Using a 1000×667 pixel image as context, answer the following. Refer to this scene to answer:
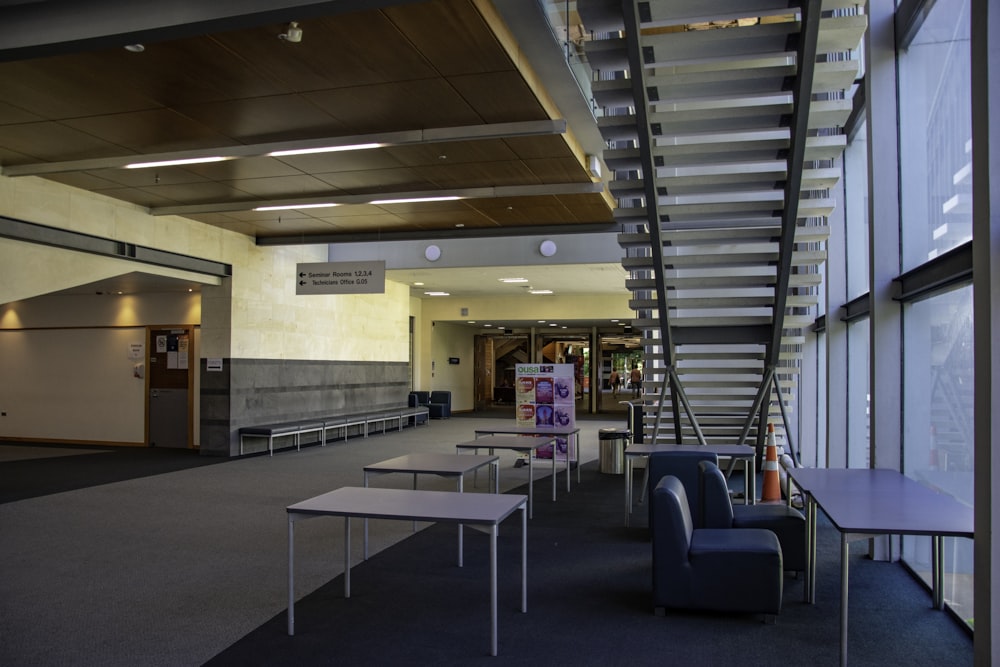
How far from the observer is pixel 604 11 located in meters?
4.95

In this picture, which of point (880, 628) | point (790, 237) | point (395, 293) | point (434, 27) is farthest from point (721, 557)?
point (395, 293)

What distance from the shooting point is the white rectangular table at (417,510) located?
421cm

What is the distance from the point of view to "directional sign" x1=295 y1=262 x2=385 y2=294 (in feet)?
41.3

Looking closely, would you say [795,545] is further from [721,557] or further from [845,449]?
[845,449]

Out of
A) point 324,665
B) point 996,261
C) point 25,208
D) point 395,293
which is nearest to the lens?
point 996,261

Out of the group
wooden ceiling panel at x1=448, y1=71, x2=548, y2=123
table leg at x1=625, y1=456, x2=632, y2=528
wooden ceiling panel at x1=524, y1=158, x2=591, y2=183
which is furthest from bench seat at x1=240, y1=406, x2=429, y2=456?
wooden ceiling panel at x1=448, y1=71, x2=548, y2=123

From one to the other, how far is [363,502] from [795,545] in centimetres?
310

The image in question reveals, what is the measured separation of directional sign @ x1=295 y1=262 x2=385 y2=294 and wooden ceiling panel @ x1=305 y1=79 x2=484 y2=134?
476 cm

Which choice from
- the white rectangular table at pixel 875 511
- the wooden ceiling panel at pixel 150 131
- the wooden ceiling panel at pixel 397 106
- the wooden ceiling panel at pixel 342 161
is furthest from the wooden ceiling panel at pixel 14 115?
the white rectangular table at pixel 875 511

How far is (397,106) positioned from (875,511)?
524cm

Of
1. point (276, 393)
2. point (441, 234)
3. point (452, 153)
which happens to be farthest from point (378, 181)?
point (276, 393)

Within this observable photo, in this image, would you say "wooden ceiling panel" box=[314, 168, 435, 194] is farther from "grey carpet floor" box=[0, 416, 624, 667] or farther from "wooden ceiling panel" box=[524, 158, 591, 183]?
"grey carpet floor" box=[0, 416, 624, 667]

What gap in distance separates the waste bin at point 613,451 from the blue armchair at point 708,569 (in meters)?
6.59

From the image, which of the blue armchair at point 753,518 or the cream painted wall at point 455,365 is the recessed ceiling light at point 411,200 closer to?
the blue armchair at point 753,518
